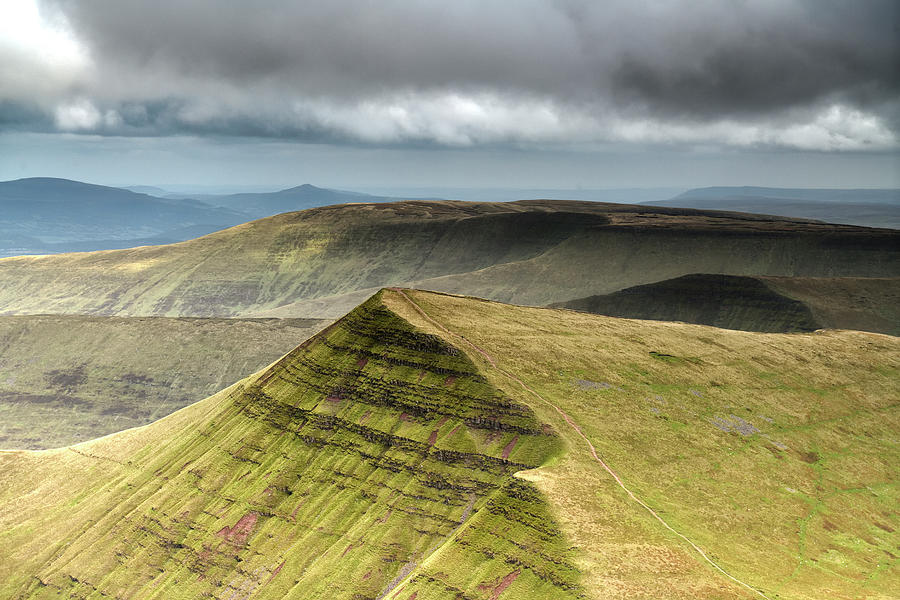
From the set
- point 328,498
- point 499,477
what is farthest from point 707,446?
point 328,498

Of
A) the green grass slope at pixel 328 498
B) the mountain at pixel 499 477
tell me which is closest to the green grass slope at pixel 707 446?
the mountain at pixel 499 477

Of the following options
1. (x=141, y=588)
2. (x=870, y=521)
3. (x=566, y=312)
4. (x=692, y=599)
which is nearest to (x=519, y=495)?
(x=692, y=599)

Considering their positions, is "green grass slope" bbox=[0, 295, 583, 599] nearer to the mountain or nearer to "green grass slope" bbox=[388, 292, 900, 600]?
the mountain

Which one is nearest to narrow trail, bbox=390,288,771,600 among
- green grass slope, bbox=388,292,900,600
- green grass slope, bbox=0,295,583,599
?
green grass slope, bbox=388,292,900,600

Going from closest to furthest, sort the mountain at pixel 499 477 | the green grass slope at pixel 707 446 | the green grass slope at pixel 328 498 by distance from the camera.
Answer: the green grass slope at pixel 707 446 → the mountain at pixel 499 477 → the green grass slope at pixel 328 498

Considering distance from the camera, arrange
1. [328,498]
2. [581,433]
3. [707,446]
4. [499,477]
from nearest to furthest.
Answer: [499,477], [581,433], [707,446], [328,498]

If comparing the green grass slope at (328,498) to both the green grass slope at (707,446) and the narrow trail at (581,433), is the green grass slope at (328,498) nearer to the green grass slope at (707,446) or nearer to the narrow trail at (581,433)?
the narrow trail at (581,433)

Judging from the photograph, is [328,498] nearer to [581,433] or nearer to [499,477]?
[499,477]
